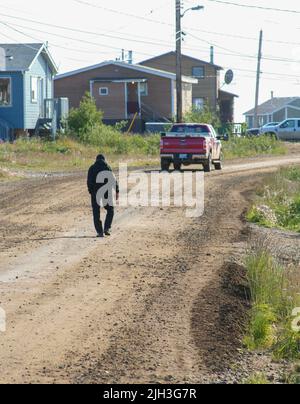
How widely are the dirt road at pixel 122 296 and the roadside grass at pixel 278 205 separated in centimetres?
88

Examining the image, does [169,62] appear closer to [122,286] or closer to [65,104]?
[65,104]

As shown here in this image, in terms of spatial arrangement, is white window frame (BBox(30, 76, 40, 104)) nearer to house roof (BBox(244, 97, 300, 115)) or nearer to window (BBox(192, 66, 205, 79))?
window (BBox(192, 66, 205, 79))

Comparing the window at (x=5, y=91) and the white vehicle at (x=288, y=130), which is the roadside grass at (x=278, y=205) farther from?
the white vehicle at (x=288, y=130)

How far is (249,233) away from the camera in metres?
20.8

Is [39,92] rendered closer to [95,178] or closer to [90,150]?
[90,150]

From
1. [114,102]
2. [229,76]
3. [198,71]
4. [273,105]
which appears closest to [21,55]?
[114,102]

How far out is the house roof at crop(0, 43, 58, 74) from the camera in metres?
53.8

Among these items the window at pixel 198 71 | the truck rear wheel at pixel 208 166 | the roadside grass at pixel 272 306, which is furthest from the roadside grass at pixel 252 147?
the roadside grass at pixel 272 306

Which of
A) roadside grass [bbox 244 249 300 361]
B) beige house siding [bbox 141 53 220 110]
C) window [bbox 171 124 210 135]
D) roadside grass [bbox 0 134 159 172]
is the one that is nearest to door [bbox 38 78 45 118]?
roadside grass [bbox 0 134 159 172]

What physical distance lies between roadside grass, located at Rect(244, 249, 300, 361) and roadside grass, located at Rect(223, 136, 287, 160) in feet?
120

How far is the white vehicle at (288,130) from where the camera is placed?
73625 mm

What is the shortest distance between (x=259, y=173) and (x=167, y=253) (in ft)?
68.3

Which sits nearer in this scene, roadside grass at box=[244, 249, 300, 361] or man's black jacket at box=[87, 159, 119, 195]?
roadside grass at box=[244, 249, 300, 361]

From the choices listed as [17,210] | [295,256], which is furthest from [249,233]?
[17,210]
